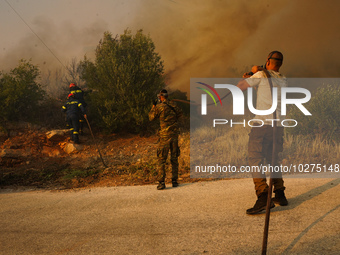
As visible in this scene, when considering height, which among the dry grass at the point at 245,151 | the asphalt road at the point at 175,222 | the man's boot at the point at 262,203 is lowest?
the asphalt road at the point at 175,222

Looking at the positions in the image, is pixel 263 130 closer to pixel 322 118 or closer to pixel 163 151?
pixel 163 151

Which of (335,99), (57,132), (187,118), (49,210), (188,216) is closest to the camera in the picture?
(188,216)

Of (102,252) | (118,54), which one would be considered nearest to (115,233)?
(102,252)

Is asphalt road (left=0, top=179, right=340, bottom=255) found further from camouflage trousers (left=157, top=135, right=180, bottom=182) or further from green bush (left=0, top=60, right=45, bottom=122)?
green bush (left=0, top=60, right=45, bottom=122)

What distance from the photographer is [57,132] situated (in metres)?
14.2

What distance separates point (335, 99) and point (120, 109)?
380 inches

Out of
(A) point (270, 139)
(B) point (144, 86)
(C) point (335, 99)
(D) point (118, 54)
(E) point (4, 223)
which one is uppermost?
(D) point (118, 54)

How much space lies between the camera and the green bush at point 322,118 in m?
11.2

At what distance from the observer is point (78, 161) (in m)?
12.1

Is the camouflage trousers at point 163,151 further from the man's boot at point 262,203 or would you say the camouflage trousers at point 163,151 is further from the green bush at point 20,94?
the green bush at point 20,94

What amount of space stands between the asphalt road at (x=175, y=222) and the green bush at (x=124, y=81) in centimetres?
853

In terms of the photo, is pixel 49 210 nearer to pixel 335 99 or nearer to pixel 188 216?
pixel 188 216

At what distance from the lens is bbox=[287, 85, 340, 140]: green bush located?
11241mm

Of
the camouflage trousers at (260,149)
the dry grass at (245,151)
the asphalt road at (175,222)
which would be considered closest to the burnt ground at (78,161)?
the dry grass at (245,151)
